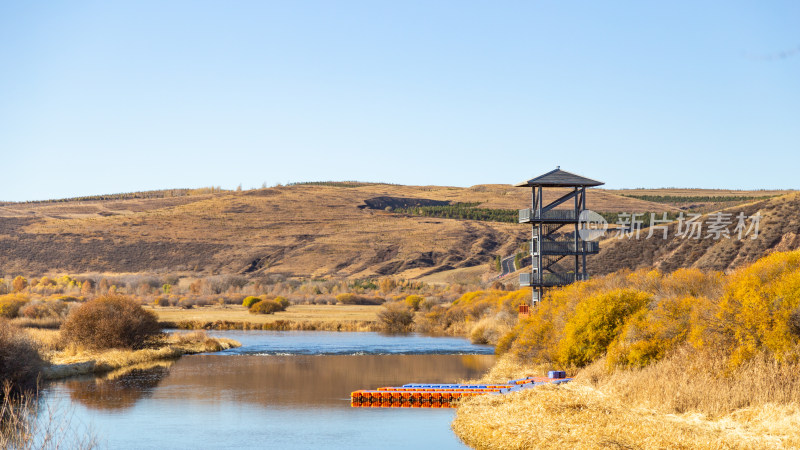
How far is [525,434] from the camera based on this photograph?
74.1 feet

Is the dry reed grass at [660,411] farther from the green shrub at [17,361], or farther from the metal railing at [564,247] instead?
the metal railing at [564,247]

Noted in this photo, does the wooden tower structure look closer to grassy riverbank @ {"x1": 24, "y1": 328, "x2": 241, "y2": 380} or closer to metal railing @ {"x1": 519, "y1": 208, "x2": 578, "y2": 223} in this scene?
metal railing @ {"x1": 519, "y1": 208, "x2": 578, "y2": 223}

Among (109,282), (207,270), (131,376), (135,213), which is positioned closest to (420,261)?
(207,270)

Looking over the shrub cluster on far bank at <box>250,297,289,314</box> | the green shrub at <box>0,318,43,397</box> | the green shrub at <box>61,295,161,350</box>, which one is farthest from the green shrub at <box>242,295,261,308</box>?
the green shrub at <box>0,318,43,397</box>

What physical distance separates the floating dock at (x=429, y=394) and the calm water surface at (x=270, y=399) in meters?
0.69

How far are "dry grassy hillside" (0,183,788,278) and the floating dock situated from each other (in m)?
94.6

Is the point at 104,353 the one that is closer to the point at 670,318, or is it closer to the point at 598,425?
the point at 670,318

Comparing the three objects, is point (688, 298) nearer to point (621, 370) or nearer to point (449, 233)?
point (621, 370)

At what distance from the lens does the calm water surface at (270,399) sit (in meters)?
25.2

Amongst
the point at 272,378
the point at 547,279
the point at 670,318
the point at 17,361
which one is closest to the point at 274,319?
the point at 547,279

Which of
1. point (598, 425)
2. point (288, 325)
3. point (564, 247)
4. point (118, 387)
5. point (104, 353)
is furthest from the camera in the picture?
point (288, 325)

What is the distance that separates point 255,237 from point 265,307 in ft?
215

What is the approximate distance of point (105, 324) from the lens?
152 ft

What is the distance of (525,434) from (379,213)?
14328cm
